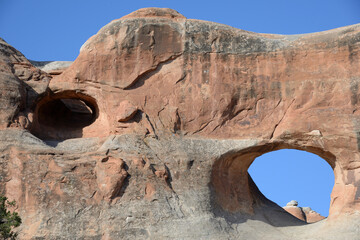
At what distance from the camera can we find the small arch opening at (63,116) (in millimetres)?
20609

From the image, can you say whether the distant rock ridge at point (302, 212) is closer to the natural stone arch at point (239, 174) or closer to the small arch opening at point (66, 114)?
the natural stone arch at point (239, 174)

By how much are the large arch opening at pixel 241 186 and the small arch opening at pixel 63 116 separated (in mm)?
4872

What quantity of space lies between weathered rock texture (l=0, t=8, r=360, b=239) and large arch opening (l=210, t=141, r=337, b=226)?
0.05 metres

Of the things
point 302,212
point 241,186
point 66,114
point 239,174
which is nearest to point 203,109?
point 239,174

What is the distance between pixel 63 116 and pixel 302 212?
1436 centimetres

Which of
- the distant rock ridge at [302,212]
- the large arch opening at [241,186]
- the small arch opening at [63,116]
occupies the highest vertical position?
the small arch opening at [63,116]

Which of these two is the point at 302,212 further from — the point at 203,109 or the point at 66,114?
the point at 66,114

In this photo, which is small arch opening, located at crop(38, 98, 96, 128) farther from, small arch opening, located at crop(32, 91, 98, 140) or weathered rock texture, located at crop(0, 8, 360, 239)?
weathered rock texture, located at crop(0, 8, 360, 239)

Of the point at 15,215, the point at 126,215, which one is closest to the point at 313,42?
A: the point at 126,215

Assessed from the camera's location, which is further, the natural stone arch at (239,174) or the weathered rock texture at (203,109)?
the natural stone arch at (239,174)

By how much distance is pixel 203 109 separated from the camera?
20.1 metres

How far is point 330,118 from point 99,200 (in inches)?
305

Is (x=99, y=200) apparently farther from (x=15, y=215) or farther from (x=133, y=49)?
(x=133, y=49)

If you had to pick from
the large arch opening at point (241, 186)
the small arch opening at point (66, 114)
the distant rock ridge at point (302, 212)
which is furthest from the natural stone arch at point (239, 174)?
the distant rock ridge at point (302, 212)
